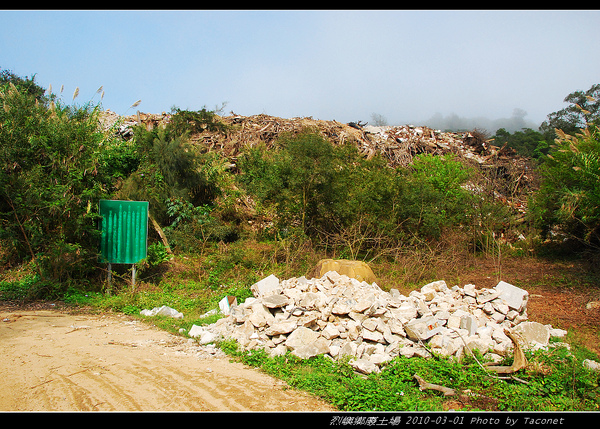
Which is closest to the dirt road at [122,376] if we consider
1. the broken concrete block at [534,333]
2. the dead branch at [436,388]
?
the dead branch at [436,388]

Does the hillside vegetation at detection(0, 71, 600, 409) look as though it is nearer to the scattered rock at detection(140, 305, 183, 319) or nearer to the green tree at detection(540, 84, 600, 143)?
the scattered rock at detection(140, 305, 183, 319)

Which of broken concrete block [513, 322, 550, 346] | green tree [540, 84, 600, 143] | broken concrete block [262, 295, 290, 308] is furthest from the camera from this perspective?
green tree [540, 84, 600, 143]

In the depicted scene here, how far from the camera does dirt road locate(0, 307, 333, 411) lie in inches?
154

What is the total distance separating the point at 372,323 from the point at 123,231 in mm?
A: 5654

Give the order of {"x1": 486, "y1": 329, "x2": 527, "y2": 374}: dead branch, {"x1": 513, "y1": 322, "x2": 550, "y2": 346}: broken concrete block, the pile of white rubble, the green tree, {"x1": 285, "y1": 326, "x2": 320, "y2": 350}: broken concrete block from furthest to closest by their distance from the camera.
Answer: the green tree, {"x1": 513, "y1": 322, "x2": 550, "y2": 346}: broken concrete block, {"x1": 285, "y1": 326, "x2": 320, "y2": 350}: broken concrete block, the pile of white rubble, {"x1": 486, "y1": 329, "x2": 527, "y2": 374}: dead branch

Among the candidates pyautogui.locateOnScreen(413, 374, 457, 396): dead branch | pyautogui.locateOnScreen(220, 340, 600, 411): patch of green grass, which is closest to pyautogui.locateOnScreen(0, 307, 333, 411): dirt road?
pyautogui.locateOnScreen(220, 340, 600, 411): patch of green grass

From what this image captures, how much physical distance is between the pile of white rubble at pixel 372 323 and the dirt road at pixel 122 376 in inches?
30.1

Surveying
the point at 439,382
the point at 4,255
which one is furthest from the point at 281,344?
the point at 4,255

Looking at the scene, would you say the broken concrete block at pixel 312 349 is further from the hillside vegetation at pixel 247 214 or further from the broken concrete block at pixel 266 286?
the broken concrete block at pixel 266 286

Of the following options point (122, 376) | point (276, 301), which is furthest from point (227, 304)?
point (122, 376)

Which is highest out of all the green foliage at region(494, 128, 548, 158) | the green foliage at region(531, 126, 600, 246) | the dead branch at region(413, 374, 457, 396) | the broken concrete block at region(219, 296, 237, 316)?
the green foliage at region(494, 128, 548, 158)

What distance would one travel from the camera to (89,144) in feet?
27.3

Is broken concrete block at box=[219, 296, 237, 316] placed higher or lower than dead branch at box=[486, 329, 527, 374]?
lower

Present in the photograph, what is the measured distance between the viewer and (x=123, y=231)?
8602 millimetres
